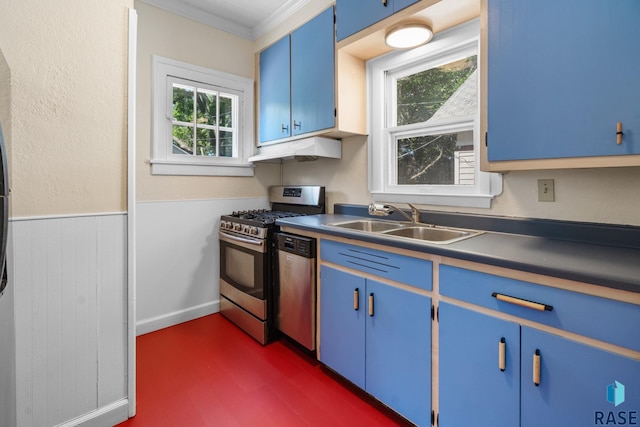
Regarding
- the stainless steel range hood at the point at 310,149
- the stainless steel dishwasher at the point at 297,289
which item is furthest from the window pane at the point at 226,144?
the stainless steel dishwasher at the point at 297,289

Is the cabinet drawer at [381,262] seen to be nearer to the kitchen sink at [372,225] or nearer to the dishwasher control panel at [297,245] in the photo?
the dishwasher control panel at [297,245]

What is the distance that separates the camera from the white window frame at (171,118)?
2.59m

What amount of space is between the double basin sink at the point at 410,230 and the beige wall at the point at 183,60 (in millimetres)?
1415

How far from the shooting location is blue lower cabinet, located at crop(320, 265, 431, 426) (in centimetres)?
145

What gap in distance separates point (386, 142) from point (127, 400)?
7.42 feet

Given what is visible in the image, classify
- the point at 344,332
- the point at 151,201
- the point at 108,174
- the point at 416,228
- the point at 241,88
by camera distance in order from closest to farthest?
the point at 108,174 < the point at 344,332 < the point at 416,228 < the point at 151,201 < the point at 241,88

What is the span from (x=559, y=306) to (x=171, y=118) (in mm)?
2878


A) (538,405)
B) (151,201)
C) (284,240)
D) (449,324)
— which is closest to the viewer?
(538,405)

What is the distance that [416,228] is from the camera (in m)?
2.00

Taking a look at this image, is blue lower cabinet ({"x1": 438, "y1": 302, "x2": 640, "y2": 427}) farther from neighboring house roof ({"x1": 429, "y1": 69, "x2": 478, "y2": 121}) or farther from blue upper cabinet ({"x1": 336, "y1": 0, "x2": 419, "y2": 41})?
blue upper cabinet ({"x1": 336, "y1": 0, "x2": 419, "y2": 41})

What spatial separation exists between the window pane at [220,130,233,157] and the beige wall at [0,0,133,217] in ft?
4.82

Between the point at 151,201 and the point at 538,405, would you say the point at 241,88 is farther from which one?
the point at 538,405

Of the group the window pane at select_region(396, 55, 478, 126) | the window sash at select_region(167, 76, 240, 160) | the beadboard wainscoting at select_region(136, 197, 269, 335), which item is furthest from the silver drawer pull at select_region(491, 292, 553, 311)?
the window sash at select_region(167, 76, 240, 160)

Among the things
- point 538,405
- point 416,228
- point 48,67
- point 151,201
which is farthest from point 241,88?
point 538,405
